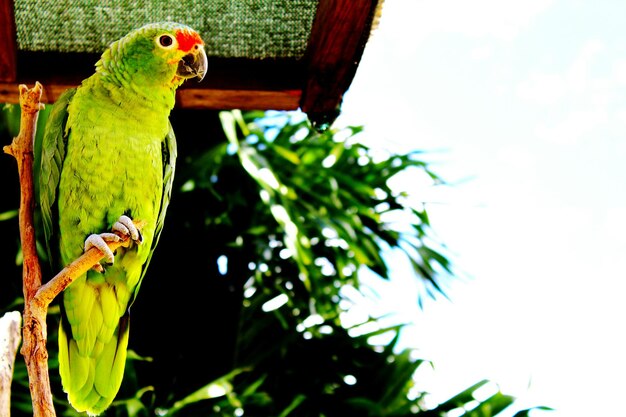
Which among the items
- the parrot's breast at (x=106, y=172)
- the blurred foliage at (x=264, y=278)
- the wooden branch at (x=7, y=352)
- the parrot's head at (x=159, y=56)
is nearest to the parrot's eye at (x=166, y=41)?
the parrot's head at (x=159, y=56)

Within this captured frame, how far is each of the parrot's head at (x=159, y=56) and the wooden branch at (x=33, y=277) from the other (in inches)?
5.1

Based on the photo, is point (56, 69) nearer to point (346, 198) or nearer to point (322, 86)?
point (322, 86)

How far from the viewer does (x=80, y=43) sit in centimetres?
108

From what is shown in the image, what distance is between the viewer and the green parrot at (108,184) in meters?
0.85

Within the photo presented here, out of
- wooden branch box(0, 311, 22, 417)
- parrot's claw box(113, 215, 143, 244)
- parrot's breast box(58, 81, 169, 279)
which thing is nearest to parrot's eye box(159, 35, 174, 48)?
parrot's breast box(58, 81, 169, 279)

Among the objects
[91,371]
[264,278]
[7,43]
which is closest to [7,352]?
[91,371]

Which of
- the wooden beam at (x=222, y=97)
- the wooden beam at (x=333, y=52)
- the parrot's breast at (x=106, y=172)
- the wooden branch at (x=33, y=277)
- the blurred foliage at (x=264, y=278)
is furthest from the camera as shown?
the blurred foliage at (x=264, y=278)

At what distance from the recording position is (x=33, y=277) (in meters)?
0.80

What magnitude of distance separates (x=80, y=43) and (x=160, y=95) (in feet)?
0.82

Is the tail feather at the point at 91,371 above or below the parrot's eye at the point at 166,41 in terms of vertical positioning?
below

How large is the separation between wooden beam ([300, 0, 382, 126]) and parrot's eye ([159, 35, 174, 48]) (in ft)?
0.79

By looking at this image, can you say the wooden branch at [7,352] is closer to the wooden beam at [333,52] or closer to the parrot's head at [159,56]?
the parrot's head at [159,56]

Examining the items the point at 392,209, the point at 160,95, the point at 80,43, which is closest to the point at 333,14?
the point at 160,95

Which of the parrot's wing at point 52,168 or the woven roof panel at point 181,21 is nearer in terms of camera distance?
the parrot's wing at point 52,168
